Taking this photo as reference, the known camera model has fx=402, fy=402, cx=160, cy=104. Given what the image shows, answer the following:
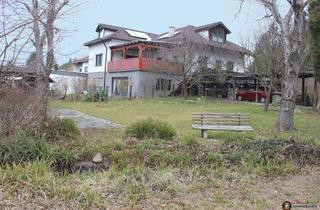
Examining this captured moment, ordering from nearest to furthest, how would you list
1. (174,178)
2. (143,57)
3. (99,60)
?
(174,178)
(143,57)
(99,60)

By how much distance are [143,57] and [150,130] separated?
87.4 feet

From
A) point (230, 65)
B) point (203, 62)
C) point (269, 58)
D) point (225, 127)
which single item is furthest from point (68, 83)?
point (225, 127)

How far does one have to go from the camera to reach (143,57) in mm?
36000

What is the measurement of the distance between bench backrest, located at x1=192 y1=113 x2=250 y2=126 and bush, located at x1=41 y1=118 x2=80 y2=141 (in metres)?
3.77

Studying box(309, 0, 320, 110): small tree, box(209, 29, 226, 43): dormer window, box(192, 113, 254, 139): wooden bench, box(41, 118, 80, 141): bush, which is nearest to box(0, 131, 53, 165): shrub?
box(41, 118, 80, 141): bush

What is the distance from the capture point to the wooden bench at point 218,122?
11562mm

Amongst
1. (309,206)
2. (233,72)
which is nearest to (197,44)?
(233,72)


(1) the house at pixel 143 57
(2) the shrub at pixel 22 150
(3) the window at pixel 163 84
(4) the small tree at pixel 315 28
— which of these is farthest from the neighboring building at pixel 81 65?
(2) the shrub at pixel 22 150

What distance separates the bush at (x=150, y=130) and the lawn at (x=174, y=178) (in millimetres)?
1009

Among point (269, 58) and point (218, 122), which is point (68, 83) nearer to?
point (269, 58)

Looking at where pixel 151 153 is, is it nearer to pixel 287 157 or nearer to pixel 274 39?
pixel 287 157

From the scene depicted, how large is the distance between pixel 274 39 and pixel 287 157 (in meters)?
18.2

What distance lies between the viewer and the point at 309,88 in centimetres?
2947

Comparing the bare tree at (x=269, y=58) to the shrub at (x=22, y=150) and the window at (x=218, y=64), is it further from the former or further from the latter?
the shrub at (x=22, y=150)
